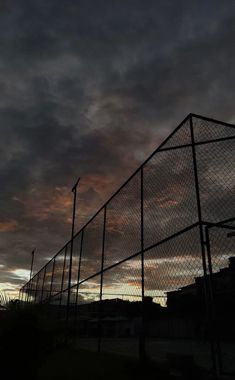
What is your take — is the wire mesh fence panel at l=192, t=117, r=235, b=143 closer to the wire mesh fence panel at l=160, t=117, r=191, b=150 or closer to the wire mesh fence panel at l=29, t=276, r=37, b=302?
the wire mesh fence panel at l=160, t=117, r=191, b=150

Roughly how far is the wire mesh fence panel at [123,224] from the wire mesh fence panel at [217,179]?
2.26 metres

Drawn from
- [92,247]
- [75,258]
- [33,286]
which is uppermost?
[33,286]

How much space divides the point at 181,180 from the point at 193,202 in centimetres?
74

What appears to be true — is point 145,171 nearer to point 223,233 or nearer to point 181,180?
point 181,180

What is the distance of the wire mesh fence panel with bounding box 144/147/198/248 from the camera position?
18.4ft

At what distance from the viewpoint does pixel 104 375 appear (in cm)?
605

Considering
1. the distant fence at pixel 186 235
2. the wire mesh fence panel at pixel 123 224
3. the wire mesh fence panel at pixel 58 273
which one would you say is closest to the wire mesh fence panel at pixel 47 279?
the wire mesh fence panel at pixel 58 273

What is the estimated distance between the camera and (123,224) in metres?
8.61

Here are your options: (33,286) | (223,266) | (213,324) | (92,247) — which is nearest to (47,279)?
(33,286)

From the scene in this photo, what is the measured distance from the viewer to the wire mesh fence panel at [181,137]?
609 cm

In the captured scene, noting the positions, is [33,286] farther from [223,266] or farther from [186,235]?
[223,266]

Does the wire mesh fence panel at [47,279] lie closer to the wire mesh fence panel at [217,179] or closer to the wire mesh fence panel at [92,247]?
the wire mesh fence panel at [92,247]

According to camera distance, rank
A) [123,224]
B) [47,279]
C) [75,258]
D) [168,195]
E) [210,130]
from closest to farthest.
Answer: [210,130] → [168,195] → [123,224] → [75,258] → [47,279]

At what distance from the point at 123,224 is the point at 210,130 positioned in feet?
11.2
